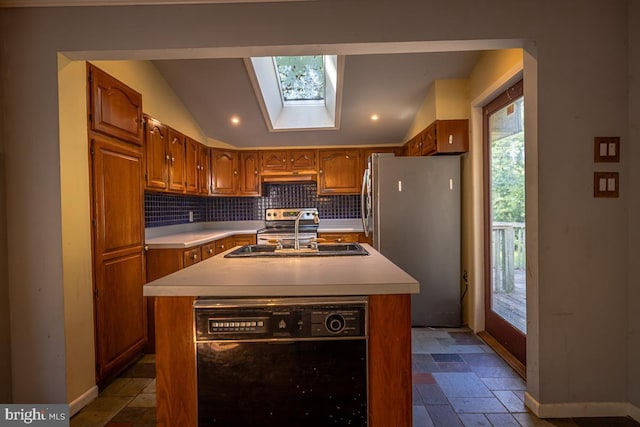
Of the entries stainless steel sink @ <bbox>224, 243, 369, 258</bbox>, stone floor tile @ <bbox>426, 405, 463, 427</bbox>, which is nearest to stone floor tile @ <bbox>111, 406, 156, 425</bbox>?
stainless steel sink @ <bbox>224, 243, 369, 258</bbox>

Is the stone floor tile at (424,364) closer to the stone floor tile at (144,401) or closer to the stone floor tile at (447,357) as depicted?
the stone floor tile at (447,357)

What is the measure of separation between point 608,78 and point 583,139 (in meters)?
0.35

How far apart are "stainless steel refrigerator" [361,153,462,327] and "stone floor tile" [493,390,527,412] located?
46.4 inches

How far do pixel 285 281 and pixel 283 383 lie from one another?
399mm

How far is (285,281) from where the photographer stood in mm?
1317

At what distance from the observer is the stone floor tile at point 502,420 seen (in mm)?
1812

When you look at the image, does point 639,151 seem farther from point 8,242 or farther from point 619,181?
point 8,242

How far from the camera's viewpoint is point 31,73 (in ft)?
6.11

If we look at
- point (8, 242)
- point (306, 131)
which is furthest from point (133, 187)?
point (306, 131)

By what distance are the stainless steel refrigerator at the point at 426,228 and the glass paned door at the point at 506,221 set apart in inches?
12.8

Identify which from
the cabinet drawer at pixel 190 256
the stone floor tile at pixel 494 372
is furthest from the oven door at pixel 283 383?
the cabinet drawer at pixel 190 256

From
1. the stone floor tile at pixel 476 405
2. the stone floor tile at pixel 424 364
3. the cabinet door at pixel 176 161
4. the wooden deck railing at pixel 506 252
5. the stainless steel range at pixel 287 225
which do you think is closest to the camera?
the stone floor tile at pixel 476 405

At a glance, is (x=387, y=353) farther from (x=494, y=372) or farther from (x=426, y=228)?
(x=426, y=228)

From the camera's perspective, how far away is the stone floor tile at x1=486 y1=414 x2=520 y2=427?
5.94ft
